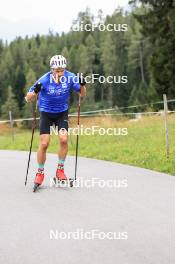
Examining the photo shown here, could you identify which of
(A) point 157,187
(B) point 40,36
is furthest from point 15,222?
(B) point 40,36

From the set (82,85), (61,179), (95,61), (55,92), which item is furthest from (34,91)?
(95,61)

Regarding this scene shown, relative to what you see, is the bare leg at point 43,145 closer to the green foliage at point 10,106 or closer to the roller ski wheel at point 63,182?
the roller ski wheel at point 63,182

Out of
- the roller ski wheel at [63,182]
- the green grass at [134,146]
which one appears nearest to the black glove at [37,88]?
the roller ski wheel at [63,182]

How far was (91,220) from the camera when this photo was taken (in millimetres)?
6227

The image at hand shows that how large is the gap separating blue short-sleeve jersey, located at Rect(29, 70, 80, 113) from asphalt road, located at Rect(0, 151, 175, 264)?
131cm

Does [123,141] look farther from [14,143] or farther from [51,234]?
[51,234]

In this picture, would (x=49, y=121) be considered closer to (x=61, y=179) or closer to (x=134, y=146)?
(x=61, y=179)

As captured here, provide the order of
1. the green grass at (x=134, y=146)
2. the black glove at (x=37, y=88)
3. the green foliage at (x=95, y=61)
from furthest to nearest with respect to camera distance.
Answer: the green foliage at (x=95, y=61), the green grass at (x=134, y=146), the black glove at (x=37, y=88)

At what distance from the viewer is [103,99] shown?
134000mm

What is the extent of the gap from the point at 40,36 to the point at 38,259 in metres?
177

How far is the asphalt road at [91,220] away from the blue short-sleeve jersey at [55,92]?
1.31 meters

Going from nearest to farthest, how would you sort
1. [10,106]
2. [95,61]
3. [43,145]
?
[43,145] → [10,106] → [95,61]

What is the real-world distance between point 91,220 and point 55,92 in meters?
2.84

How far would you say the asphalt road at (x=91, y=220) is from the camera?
4.84 metres
